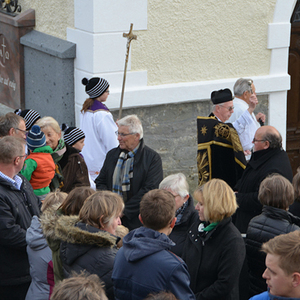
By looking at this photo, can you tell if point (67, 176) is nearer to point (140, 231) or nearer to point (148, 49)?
point (140, 231)

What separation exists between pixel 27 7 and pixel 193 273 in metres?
4.96

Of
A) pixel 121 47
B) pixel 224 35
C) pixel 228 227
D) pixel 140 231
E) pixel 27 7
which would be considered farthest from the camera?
pixel 27 7

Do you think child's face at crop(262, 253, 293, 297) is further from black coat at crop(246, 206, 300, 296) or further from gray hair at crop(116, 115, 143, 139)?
gray hair at crop(116, 115, 143, 139)

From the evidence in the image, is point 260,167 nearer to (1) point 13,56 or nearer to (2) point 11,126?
(2) point 11,126

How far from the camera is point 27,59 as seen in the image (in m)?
6.63

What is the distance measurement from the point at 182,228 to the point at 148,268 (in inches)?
42.5

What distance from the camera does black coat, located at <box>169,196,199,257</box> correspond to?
3.37 m

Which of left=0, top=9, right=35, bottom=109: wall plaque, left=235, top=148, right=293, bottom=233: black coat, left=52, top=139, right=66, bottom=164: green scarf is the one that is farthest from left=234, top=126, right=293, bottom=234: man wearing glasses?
left=0, top=9, right=35, bottom=109: wall plaque

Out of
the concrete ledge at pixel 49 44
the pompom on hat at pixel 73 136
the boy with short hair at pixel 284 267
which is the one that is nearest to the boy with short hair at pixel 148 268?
the boy with short hair at pixel 284 267

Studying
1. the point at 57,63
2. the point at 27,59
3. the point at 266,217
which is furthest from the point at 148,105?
the point at 266,217

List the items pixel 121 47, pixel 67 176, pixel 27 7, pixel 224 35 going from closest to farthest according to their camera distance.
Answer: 1. pixel 67 176
2. pixel 121 47
3. pixel 224 35
4. pixel 27 7

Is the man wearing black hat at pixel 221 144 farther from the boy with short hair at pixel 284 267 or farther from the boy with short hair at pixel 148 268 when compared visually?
the boy with short hair at pixel 284 267

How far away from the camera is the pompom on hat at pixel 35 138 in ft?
12.7

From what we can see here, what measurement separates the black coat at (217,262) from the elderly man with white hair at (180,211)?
0.94 ft
